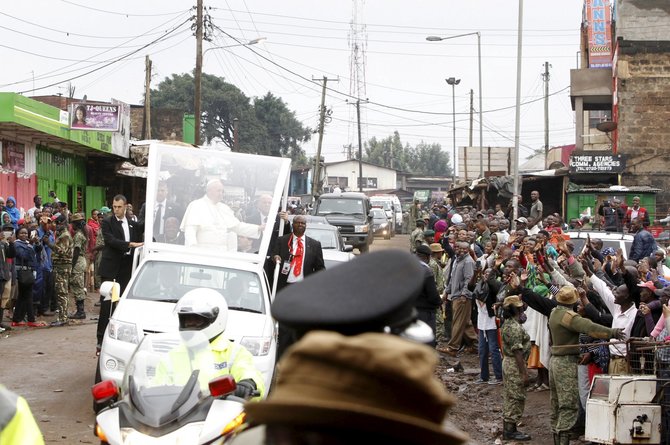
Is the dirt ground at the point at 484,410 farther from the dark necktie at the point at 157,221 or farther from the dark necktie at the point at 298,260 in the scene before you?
the dark necktie at the point at 157,221

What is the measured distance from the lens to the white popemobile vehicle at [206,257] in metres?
10.1

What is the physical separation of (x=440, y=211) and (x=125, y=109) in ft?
34.3

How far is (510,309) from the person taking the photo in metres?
11.3

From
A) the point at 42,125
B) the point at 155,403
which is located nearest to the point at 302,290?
the point at 155,403

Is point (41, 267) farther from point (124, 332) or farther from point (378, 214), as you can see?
point (378, 214)

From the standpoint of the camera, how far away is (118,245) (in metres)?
12.7

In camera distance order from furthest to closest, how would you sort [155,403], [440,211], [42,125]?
[440,211] → [42,125] → [155,403]

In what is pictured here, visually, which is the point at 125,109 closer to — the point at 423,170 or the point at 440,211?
the point at 440,211

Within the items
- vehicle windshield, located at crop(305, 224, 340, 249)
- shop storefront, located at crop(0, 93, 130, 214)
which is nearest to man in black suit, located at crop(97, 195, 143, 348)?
vehicle windshield, located at crop(305, 224, 340, 249)

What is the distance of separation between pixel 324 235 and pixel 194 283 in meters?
12.2

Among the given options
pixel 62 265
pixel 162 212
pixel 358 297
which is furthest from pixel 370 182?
pixel 358 297

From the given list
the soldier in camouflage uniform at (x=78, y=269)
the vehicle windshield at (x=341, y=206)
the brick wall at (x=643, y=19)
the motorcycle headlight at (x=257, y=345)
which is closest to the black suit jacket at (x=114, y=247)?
the motorcycle headlight at (x=257, y=345)

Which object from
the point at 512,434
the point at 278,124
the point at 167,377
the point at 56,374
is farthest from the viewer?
the point at 278,124

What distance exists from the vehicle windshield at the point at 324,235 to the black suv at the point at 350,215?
35.0 feet
